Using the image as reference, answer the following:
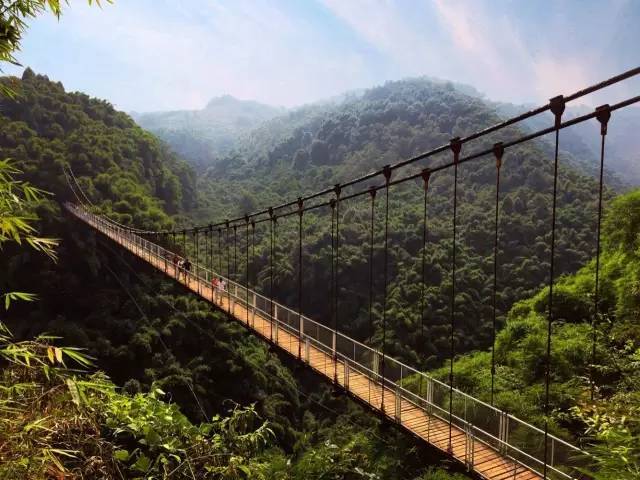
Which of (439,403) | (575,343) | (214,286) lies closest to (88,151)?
(214,286)

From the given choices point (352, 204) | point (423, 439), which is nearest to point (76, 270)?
point (423, 439)

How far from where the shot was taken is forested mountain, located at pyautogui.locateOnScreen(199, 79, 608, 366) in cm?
A: 2228

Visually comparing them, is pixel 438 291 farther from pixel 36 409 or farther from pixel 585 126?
pixel 585 126

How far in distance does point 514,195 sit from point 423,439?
94.4 feet

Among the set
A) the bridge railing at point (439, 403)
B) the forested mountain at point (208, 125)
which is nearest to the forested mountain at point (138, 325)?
the bridge railing at point (439, 403)

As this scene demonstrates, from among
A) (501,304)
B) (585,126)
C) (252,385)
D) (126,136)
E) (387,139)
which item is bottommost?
(252,385)

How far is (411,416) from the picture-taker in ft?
15.2

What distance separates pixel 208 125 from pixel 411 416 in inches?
5068

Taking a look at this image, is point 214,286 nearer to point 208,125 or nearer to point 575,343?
point 575,343

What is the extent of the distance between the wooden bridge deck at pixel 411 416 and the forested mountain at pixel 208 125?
6210 cm

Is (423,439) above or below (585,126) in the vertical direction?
below

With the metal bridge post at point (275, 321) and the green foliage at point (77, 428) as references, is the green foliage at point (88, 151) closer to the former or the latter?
the metal bridge post at point (275, 321)

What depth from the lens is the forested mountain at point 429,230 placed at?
22.3 m

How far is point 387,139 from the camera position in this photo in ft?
171
